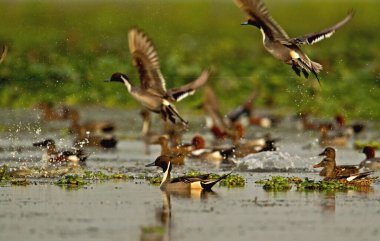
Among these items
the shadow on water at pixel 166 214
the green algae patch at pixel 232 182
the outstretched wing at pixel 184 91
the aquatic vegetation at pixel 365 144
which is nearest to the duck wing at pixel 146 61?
the outstretched wing at pixel 184 91

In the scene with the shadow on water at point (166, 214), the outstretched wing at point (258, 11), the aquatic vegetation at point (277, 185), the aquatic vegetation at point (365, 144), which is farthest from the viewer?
the aquatic vegetation at point (365, 144)

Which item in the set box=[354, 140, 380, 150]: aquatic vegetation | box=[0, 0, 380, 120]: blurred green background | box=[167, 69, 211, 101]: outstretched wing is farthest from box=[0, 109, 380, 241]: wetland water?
box=[0, 0, 380, 120]: blurred green background

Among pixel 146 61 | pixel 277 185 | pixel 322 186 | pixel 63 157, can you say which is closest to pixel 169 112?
pixel 146 61

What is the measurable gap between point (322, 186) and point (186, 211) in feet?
8.49

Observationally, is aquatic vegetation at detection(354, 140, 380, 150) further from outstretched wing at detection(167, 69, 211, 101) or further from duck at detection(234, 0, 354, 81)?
duck at detection(234, 0, 354, 81)

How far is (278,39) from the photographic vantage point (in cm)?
1481

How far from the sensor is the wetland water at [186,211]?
10.5 m

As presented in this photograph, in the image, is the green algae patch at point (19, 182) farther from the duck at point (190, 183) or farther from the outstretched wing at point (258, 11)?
the outstretched wing at point (258, 11)

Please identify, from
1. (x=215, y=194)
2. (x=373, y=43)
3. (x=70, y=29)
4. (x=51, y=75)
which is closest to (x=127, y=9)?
(x=70, y=29)

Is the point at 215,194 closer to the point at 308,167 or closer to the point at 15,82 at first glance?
the point at 308,167

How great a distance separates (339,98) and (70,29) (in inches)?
605

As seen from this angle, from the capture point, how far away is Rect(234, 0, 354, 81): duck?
1435 cm

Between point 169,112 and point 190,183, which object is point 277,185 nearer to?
point 190,183

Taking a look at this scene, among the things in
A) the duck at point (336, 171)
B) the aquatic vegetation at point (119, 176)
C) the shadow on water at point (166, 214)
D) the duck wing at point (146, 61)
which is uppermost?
the duck wing at point (146, 61)
